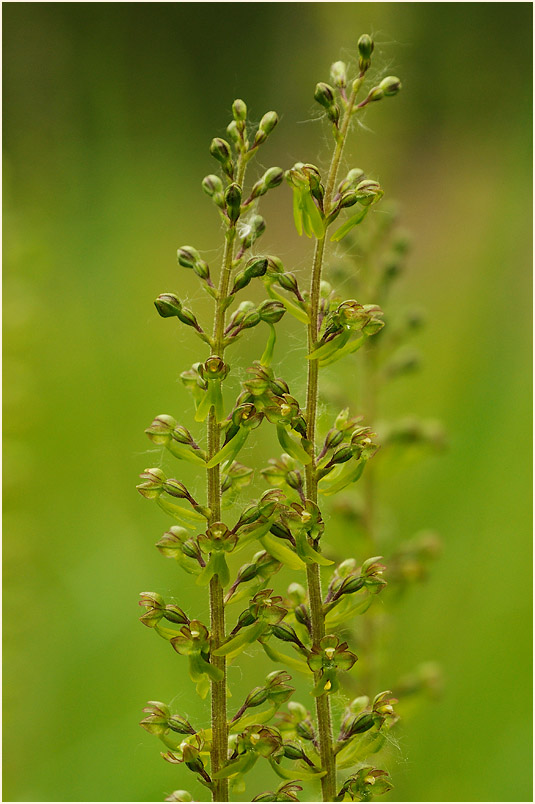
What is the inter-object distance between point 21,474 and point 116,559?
332mm

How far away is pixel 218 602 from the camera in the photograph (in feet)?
2.21

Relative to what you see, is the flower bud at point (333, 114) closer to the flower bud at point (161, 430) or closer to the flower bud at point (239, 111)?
the flower bud at point (239, 111)

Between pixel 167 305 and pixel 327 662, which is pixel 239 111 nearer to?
pixel 167 305

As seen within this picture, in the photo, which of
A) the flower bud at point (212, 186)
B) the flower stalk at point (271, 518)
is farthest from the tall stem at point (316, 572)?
the flower bud at point (212, 186)

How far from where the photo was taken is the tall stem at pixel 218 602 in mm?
664

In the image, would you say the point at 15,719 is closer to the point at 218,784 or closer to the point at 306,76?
the point at 218,784

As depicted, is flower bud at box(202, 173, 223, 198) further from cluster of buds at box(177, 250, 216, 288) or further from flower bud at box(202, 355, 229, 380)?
flower bud at box(202, 355, 229, 380)

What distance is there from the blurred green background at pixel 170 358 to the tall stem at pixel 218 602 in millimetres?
148

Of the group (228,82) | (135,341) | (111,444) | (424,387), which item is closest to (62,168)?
(135,341)

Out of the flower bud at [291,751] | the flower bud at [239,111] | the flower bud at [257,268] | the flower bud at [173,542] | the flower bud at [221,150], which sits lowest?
the flower bud at [291,751]

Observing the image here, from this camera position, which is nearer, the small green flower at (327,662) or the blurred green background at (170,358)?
the small green flower at (327,662)

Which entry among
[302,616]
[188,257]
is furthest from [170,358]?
[302,616]

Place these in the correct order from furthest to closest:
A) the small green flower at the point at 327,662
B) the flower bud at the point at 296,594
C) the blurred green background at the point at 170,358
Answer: the blurred green background at the point at 170,358
the flower bud at the point at 296,594
the small green flower at the point at 327,662

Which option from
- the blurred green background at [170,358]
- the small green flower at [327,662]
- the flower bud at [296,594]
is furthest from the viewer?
the blurred green background at [170,358]
